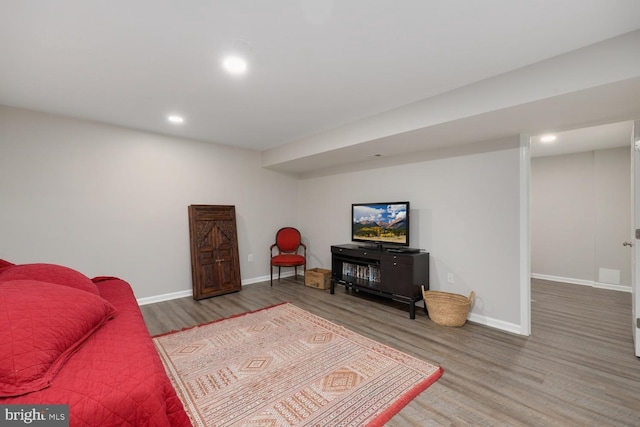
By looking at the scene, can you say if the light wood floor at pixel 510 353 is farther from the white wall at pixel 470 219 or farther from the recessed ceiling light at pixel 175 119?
the recessed ceiling light at pixel 175 119

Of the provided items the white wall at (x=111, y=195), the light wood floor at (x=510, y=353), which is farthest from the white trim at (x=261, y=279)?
the light wood floor at (x=510, y=353)

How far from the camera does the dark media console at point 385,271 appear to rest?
3.34 m

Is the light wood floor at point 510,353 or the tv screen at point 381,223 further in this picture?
the tv screen at point 381,223

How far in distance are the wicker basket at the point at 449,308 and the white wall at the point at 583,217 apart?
301 cm

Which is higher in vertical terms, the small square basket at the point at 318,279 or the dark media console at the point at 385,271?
the dark media console at the point at 385,271

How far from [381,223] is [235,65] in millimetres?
2730

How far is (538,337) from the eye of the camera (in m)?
2.76

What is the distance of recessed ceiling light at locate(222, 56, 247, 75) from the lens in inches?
80.1

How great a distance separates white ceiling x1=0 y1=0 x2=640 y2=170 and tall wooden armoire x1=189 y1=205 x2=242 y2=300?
1.80m

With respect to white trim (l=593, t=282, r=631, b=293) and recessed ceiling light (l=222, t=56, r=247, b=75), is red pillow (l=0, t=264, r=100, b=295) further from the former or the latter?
white trim (l=593, t=282, r=631, b=293)

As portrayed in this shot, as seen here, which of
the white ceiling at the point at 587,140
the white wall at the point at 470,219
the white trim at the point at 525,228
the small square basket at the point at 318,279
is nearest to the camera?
the white trim at the point at 525,228

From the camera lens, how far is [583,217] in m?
4.69

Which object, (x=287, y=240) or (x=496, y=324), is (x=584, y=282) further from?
(x=287, y=240)

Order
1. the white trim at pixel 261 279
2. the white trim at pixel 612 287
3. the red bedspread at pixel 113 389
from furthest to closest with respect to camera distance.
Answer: the white trim at pixel 261 279, the white trim at pixel 612 287, the red bedspread at pixel 113 389
